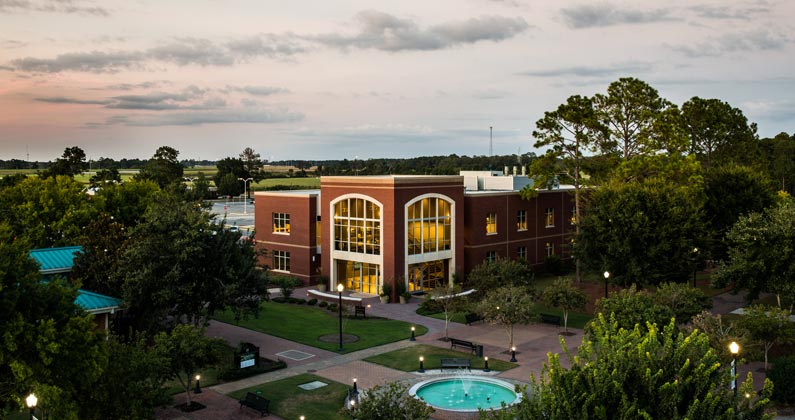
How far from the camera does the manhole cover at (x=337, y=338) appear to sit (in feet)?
114

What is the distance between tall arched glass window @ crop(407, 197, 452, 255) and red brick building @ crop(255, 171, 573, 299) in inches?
2.8

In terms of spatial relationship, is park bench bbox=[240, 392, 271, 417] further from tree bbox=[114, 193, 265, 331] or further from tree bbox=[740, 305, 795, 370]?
tree bbox=[740, 305, 795, 370]

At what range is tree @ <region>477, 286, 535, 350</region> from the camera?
105 ft

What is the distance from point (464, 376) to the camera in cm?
2859

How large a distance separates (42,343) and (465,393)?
52.3 feet

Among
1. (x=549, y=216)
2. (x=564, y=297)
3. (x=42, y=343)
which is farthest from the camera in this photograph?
(x=549, y=216)

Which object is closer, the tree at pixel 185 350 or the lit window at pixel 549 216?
the tree at pixel 185 350

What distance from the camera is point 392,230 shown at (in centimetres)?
4547

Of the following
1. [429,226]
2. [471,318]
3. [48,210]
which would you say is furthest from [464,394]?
[48,210]

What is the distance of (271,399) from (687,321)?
1873 centimetres

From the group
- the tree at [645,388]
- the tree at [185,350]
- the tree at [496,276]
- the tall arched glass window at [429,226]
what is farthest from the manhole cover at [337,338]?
the tree at [645,388]

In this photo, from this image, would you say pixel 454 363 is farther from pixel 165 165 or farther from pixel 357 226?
pixel 165 165

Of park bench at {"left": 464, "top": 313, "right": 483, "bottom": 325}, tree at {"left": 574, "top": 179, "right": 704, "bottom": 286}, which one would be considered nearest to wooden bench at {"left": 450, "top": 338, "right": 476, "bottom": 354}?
park bench at {"left": 464, "top": 313, "right": 483, "bottom": 325}

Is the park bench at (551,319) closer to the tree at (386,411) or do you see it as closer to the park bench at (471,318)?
the park bench at (471,318)
